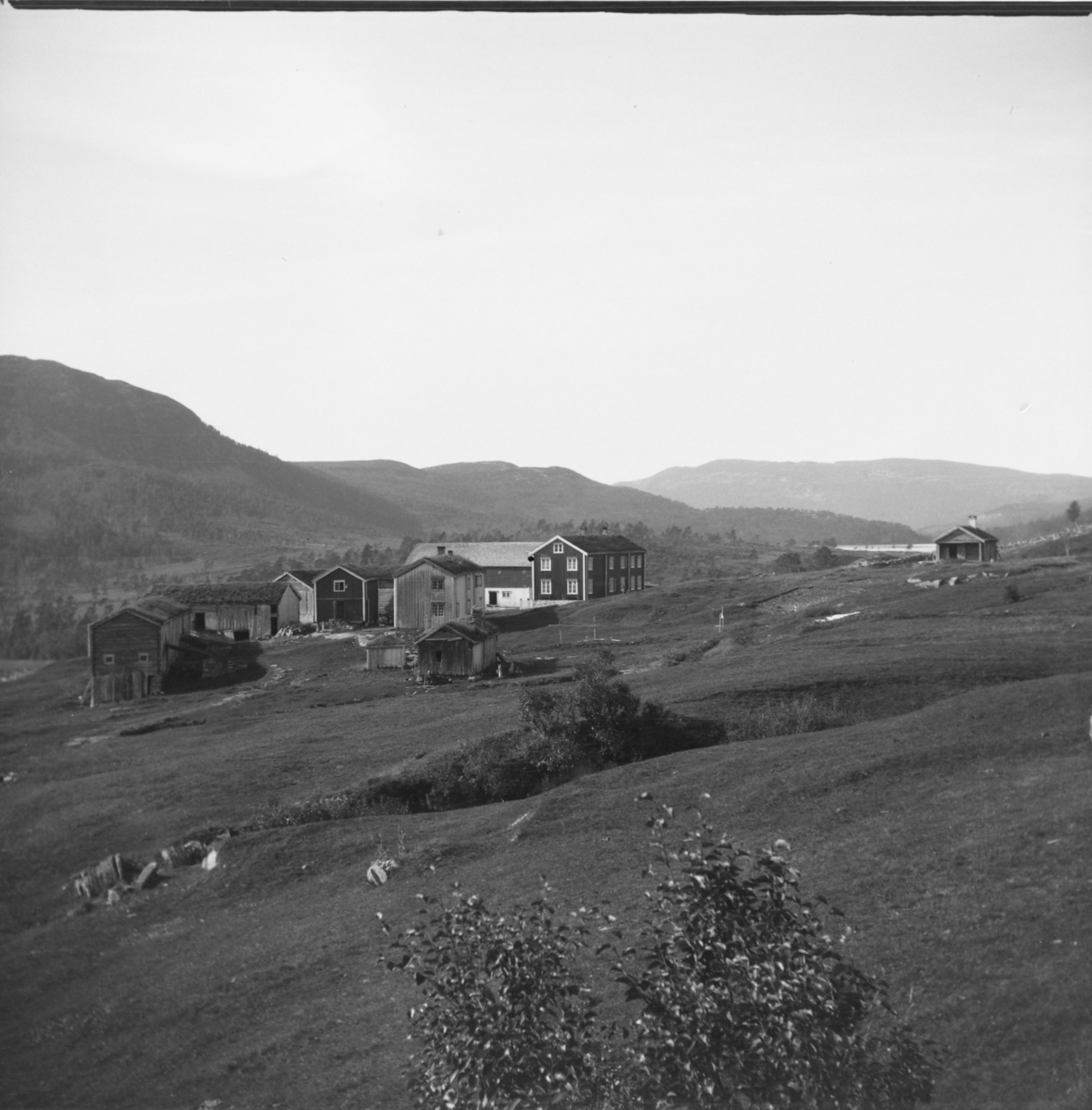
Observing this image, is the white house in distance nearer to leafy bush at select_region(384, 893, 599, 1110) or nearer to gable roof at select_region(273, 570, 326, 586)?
gable roof at select_region(273, 570, 326, 586)

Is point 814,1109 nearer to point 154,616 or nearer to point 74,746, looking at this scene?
point 74,746

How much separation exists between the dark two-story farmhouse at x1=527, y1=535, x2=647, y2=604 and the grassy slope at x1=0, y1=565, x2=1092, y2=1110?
45726 mm

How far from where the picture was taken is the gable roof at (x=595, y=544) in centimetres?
9662

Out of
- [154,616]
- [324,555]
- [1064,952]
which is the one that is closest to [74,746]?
[154,616]

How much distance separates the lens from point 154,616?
64.9m

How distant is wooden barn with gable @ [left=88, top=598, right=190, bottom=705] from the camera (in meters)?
61.9

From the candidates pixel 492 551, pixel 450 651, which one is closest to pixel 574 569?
pixel 492 551

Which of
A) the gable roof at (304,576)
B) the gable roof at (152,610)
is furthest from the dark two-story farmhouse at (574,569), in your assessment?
the gable roof at (152,610)

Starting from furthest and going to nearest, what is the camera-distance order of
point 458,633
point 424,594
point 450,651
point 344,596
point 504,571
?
point 504,571 < point 344,596 < point 424,594 < point 450,651 < point 458,633

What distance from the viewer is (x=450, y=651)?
202 feet

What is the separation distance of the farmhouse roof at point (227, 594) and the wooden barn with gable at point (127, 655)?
1851 centimetres

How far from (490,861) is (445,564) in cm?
6148

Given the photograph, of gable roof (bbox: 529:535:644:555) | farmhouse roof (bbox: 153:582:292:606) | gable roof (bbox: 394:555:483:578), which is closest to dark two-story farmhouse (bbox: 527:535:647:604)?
gable roof (bbox: 529:535:644:555)

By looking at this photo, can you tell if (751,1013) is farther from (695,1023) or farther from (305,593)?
(305,593)
